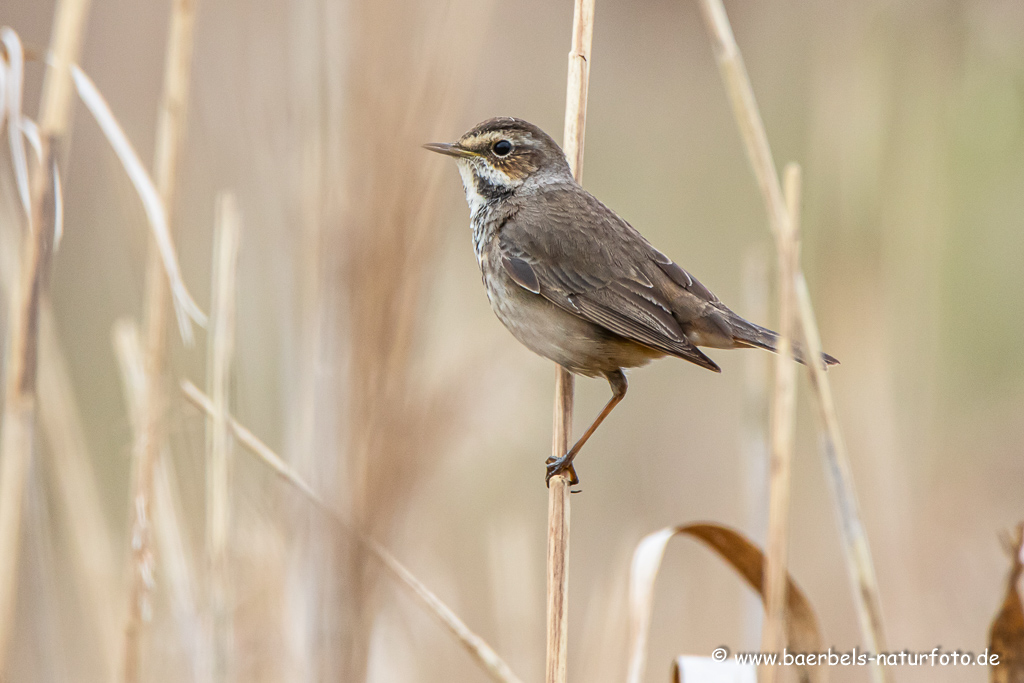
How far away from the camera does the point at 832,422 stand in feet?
6.74

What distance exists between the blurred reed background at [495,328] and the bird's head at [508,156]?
12.7 inches

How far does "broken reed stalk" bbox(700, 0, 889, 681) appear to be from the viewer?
1.95 m

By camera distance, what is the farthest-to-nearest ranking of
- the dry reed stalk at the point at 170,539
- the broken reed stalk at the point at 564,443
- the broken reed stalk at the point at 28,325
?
the dry reed stalk at the point at 170,539
the broken reed stalk at the point at 564,443
the broken reed stalk at the point at 28,325

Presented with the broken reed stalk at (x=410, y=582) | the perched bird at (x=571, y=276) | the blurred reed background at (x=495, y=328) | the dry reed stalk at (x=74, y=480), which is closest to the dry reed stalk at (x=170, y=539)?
the blurred reed background at (x=495, y=328)

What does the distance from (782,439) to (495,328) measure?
4.54ft

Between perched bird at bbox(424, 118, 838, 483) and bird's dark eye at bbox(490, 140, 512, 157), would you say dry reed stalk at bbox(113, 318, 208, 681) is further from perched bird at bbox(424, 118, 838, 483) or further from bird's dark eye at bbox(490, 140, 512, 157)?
bird's dark eye at bbox(490, 140, 512, 157)

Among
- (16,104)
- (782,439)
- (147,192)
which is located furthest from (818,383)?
(16,104)

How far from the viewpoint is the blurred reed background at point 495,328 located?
2148 millimetres

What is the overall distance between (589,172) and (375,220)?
3268 millimetres

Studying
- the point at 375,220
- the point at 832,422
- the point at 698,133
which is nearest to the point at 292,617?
the point at 375,220

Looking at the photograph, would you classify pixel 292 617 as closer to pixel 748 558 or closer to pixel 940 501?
pixel 748 558

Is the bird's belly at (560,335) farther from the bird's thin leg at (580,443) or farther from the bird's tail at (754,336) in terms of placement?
the bird's tail at (754,336)

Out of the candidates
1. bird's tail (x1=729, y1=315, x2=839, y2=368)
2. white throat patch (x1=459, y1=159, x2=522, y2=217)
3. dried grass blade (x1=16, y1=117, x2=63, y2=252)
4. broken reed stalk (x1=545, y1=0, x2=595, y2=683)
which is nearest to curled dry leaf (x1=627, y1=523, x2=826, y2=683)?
broken reed stalk (x1=545, y1=0, x2=595, y2=683)

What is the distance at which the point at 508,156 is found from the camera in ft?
11.1
